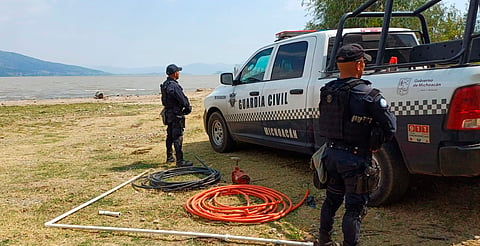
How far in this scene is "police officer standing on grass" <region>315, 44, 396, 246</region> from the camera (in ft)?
9.57

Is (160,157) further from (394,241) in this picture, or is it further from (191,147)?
(394,241)

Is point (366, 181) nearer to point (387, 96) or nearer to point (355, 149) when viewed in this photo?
point (355, 149)

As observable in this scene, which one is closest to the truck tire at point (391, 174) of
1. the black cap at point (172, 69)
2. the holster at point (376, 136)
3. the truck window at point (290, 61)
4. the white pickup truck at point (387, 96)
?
the white pickup truck at point (387, 96)

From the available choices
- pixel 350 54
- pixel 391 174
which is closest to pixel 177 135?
pixel 391 174

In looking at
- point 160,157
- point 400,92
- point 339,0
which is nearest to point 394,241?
point 400,92

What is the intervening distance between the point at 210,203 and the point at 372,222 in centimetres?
174

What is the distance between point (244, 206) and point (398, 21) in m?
5.92

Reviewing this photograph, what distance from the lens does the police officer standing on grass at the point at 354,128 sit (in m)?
2.92

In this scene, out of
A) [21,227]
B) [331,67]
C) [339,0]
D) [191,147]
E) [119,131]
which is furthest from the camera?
[339,0]

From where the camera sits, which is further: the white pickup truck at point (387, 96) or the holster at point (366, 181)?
the white pickup truck at point (387, 96)

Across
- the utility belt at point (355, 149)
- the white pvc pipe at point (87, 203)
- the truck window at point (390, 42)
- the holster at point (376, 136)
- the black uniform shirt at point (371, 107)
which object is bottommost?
the white pvc pipe at point (87, 203)

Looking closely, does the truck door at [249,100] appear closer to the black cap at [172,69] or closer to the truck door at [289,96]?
the truck door at [289,96]

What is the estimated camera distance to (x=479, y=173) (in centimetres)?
357

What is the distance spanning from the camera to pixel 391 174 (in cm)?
414
